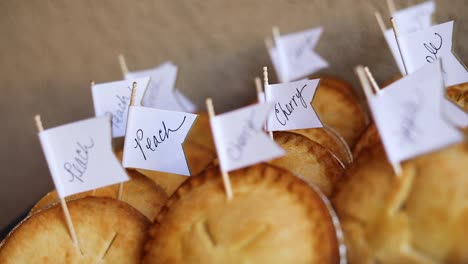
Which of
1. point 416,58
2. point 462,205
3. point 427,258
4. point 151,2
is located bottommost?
point 427,258

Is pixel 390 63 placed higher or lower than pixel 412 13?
lower

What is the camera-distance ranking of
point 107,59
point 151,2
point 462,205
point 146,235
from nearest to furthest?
1. point 462,205
2. point 146,235
3. point 151,2
4. point 107,59

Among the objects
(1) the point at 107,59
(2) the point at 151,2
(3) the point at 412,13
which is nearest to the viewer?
(3) the point at 412,13

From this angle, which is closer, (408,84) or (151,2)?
(408,84)

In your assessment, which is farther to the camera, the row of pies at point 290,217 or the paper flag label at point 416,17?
the paper flag label at point 416,17

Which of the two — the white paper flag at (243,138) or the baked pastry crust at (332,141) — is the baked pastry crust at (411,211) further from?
the baked pastry crust at (332,141)

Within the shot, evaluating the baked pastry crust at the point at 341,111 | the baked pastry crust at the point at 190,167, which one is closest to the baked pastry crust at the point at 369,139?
the baked pastry crust at the point at 341,111

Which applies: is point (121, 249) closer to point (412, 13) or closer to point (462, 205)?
point (462, 205)

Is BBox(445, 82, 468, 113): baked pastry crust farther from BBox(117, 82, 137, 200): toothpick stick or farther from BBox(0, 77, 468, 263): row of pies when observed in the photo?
BBox(117, 82, 137, 200): toothpick stick

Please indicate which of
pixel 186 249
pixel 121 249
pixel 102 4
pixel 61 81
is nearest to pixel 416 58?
pixel 186 249
